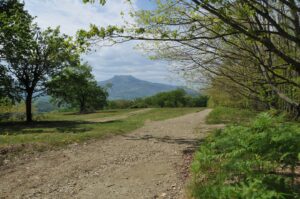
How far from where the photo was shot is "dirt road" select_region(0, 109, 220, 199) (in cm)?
559

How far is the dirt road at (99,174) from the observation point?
559 cm

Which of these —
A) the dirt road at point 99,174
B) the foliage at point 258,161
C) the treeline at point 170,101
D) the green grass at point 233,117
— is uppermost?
the treeline at point 170,101

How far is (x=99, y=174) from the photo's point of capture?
680 centimetres

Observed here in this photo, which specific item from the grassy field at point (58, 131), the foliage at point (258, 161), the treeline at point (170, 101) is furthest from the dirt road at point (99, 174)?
the treeline at point (170, 101)

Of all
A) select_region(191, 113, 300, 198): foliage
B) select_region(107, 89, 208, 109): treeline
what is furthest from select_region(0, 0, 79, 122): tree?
select_region(107, 89, 208, 109): treeline

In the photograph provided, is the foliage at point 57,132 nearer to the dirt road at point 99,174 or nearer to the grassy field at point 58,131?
the grassy field at point 58,131

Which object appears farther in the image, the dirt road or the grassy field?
the grassy field

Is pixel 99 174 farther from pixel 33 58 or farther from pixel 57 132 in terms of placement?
pixel 33 58

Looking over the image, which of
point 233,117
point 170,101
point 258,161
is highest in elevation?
point 170,101

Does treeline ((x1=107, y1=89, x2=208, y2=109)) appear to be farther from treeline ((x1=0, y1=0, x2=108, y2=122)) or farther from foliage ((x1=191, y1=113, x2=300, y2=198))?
foliage ((x1=191, y1=113, x2=300, y2=198))

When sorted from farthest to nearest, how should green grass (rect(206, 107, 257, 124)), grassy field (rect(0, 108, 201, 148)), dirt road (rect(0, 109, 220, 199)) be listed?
green grass (rect(206, 107, 257, 124))
grassy field (rect(0, 108, 201, 148))
dirt road (rect(0, 109, 220, 199))

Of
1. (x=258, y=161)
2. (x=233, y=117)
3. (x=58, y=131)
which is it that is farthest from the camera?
(x=233, y=117)

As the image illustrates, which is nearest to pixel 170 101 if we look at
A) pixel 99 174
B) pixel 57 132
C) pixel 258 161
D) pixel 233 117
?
pixel 233 117

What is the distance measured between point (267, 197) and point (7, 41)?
20.2 meters
